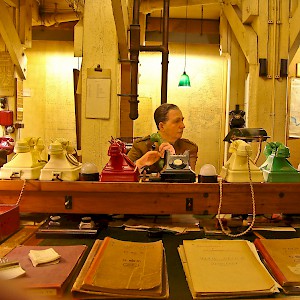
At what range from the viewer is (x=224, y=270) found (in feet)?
4.07

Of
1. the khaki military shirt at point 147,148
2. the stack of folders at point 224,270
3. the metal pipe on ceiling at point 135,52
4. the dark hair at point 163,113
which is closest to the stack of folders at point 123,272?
the stack of folders at point 224,270

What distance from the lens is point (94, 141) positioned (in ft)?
12.4

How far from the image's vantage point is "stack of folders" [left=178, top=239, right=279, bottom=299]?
111cm

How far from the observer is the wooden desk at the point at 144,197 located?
180 cm

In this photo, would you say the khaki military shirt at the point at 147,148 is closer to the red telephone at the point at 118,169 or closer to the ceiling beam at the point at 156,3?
the red telephone at the point at 118,169

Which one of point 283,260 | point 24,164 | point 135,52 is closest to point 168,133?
point 135,52

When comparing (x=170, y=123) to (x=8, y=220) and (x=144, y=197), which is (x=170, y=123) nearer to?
(x=144, y=197)

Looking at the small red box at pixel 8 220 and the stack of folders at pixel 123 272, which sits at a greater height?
the small red box at pixel 8 220

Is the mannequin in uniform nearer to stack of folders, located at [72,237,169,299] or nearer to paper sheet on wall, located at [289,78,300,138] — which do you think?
stack of folders, located at [72,237,169,299]

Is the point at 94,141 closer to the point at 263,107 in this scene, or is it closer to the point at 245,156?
the point at 263,107

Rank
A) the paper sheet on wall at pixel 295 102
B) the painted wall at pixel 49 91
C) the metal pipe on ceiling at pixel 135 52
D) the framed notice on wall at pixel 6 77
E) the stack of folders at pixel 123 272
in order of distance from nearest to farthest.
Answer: the stack of folders at pixel 123 272 → the metal pipe on ceiling at pixel 135 52 → the framed notice on wall at pixel 6 77 → the paper sheet on wall at pixel 295 102 → the painted wall at pixel 49 91

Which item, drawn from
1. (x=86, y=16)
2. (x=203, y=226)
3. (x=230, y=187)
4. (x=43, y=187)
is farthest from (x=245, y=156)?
(x=86, y=16)

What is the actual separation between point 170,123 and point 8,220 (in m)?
1.57

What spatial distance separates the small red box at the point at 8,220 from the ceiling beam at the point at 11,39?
13.4ft
